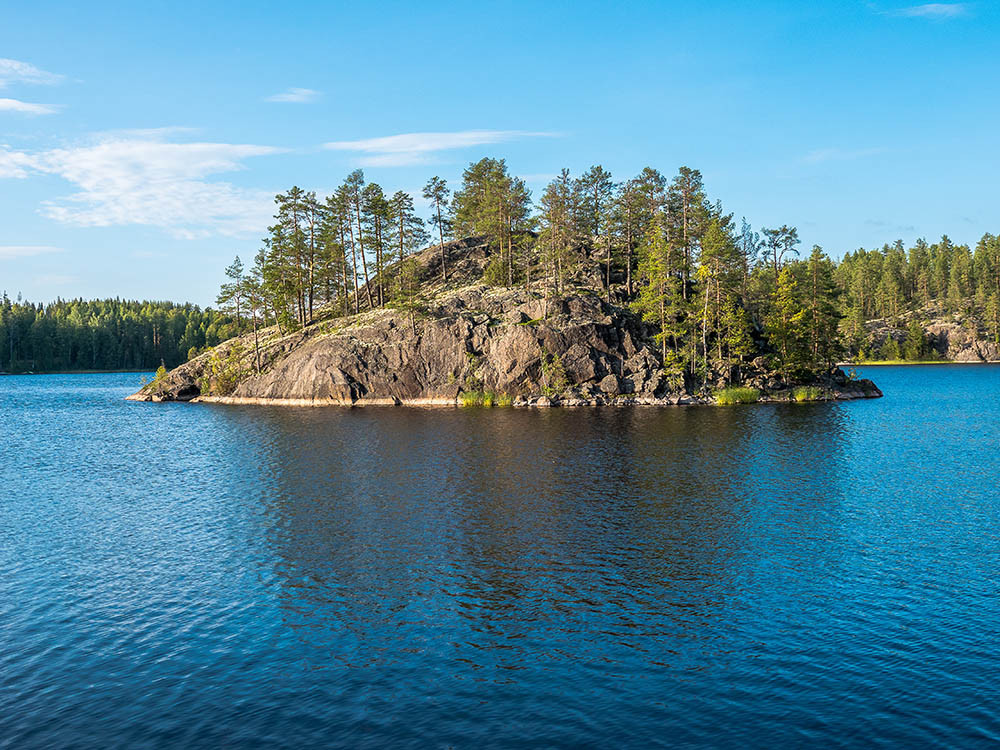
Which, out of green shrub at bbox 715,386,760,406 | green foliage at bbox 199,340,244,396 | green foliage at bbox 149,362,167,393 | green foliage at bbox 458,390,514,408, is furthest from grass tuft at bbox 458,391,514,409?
green foliage at bbox 149,362,167,393

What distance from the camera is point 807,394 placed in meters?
95.6

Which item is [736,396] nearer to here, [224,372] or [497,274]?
[497,274]

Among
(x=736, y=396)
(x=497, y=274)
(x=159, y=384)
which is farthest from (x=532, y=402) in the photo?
(x=159, y=384)

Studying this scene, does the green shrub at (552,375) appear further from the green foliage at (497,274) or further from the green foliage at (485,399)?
the green foliage at (497,274)

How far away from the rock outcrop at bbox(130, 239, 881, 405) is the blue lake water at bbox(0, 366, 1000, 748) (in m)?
41.6

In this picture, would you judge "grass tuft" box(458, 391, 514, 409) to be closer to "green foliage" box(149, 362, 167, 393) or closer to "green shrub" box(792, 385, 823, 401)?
"green shrub" box(792, 385, 823, 401)

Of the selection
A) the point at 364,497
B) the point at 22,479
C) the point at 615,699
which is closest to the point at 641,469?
the point at 364,497

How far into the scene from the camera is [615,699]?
1856 cm

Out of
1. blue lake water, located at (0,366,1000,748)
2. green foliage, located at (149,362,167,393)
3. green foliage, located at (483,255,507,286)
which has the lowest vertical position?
blue lake water, located at (0,366,1000,748)

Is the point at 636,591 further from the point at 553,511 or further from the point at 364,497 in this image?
the point at 364,497

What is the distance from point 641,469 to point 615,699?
3078cm

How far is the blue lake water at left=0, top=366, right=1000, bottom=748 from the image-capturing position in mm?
17812

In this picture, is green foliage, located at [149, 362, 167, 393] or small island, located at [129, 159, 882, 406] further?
green foliage, located at [149, 362, 167, 393]

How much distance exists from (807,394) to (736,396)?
1183 centimetres
